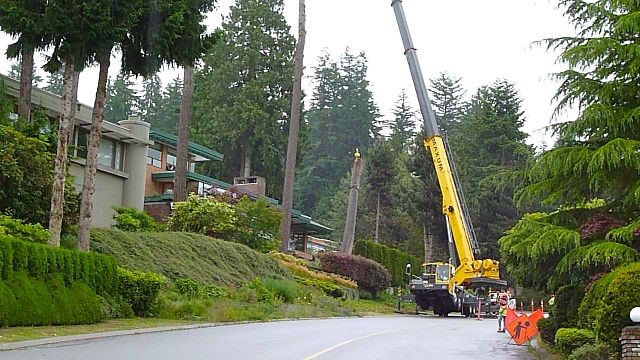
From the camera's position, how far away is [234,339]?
1820 cm

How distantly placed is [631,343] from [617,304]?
134 centimetres

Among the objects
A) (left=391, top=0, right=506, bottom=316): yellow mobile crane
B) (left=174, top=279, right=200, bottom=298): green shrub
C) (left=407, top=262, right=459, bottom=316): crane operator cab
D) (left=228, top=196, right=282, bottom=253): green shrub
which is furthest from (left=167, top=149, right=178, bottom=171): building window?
(left=174, top=279, right=200, bottom=298): green shrub

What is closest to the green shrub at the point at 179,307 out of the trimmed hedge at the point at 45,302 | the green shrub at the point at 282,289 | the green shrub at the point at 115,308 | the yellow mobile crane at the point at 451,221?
the green shrub at the point at 115,308

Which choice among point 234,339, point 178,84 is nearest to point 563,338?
point 234,339

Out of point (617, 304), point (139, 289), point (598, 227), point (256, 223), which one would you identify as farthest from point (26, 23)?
point (256, 223)

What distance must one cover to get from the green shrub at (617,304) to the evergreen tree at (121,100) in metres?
89.0

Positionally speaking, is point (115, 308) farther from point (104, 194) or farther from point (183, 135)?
point (183, 135)

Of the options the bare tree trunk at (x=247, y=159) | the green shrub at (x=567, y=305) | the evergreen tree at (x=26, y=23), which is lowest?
the green shrub at (x=567, y=305)

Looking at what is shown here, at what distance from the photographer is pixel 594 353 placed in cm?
1305

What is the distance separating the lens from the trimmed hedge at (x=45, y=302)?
1703cm

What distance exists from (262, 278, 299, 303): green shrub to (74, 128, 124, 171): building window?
963cm

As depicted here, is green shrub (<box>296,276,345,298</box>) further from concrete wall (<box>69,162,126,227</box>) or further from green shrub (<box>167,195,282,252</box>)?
concrete wall (<box>69,162,126,227</box>)

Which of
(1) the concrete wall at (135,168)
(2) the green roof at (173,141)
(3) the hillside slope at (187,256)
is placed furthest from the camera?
(2) the green roof at (173,141)

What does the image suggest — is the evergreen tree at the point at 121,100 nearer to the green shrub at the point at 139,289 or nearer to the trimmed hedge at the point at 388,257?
the trimmed hedge at the point at 388,257
